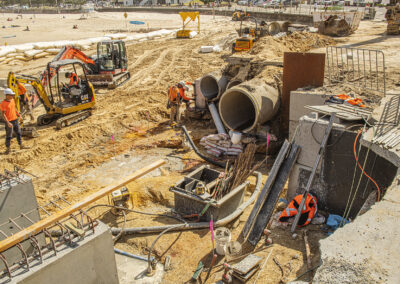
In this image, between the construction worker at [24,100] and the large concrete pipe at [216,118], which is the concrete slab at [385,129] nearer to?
the large concrete pipe at [216,118]

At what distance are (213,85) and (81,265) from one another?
9940 millimetres

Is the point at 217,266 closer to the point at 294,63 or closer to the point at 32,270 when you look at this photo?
the point at 32,270

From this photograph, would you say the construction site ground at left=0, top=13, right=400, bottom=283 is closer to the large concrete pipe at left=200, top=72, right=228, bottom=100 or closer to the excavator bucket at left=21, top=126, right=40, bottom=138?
the excavator bucket at left=21, top=126, right=40, bottom=138

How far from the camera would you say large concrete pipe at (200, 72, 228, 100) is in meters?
12.5

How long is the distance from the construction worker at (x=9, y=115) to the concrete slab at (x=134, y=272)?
6.82 meters

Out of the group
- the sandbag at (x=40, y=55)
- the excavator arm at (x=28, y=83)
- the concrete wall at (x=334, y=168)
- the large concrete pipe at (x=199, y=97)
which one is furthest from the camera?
the sandbag at (x=40, y=55)

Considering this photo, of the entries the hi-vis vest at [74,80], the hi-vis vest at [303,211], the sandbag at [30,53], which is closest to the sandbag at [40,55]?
the sandbag at [30,53]

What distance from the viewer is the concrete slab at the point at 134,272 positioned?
544cm

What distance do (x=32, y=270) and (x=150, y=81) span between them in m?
15.3

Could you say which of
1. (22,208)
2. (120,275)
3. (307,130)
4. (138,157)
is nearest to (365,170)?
(307,130)

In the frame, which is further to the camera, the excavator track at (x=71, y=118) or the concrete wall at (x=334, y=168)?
the excavator track at (x=71, y=118)

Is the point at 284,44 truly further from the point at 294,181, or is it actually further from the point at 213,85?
the point at 294,181

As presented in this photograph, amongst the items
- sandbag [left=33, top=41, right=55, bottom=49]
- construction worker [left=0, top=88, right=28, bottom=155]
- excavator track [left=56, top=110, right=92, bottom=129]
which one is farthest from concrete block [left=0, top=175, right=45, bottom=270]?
sandbag [left=33, top=41, right=55, bottom=49]

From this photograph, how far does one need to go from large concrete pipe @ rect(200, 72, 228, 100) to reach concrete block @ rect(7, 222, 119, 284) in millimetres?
8579
